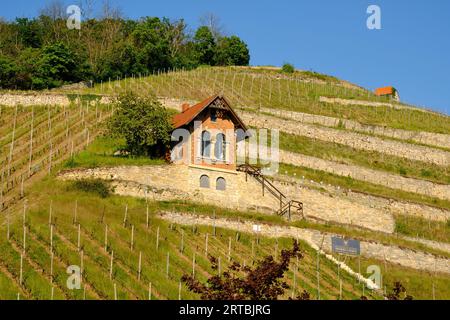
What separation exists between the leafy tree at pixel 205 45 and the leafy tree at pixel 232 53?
94 cm

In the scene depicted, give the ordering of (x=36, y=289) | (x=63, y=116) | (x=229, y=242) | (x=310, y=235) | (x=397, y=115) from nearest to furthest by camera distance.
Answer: (x=36, y=289) < (x=229, y=242) < (x=310, y=235) < (x=63, y=116) < (x=397, y=115)

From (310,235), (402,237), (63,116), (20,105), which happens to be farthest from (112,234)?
(20,105)

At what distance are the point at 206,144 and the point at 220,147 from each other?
1029 mm

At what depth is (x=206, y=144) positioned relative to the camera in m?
58.4

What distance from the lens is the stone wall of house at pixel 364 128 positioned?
81.1m

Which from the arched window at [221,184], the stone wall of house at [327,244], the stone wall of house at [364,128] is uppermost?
the stone wall of house at [364,128]

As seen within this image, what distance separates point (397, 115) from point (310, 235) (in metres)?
44.2

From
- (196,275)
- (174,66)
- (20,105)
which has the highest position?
(174,66)

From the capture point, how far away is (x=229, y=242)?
4831 centimetres

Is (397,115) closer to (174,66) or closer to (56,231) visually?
(174,66)

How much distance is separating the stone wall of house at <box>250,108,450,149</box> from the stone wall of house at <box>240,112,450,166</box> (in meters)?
3.73

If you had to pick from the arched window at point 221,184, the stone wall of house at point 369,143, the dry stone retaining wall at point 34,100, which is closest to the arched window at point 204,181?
the arched window at point 221,184

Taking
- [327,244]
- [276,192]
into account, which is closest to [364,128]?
[276,192]

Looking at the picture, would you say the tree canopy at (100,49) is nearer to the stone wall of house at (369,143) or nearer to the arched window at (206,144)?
the stone wall of house at (369,143)
